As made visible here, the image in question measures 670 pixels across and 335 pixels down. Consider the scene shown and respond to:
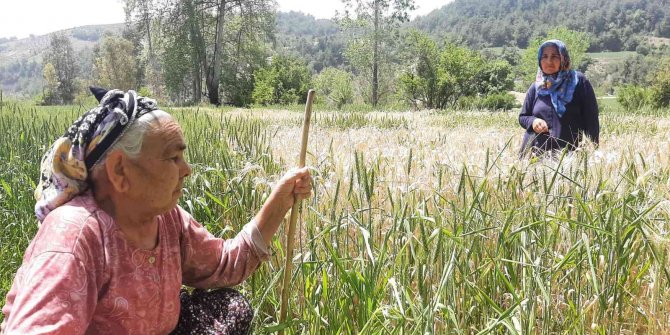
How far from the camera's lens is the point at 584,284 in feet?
5.68

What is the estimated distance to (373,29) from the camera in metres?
33.8

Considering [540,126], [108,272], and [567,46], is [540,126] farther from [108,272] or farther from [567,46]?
[567,46]

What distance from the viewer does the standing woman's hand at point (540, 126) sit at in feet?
13.3

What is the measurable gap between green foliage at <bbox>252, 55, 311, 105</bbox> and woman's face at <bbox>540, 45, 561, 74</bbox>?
2745 centimetres

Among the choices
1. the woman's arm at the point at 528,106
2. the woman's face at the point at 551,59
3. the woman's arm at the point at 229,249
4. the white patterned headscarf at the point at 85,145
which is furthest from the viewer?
the woman's arm at the point at 528,106

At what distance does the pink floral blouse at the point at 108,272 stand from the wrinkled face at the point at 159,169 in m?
0.12

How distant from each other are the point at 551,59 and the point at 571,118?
496 millimetres

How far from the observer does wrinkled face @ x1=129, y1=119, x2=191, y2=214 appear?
1486mm

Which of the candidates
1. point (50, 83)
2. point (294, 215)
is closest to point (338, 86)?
A: point (50, 83)

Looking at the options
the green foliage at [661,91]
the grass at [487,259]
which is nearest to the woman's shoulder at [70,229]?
the grass at [487,259]

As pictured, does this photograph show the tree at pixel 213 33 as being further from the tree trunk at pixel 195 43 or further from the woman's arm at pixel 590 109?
the woman's arm at pixel 590 109

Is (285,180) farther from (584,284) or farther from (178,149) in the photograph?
(584,284)

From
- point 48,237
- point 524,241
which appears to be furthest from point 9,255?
point 524,241

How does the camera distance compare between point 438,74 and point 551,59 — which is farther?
point 438,74
